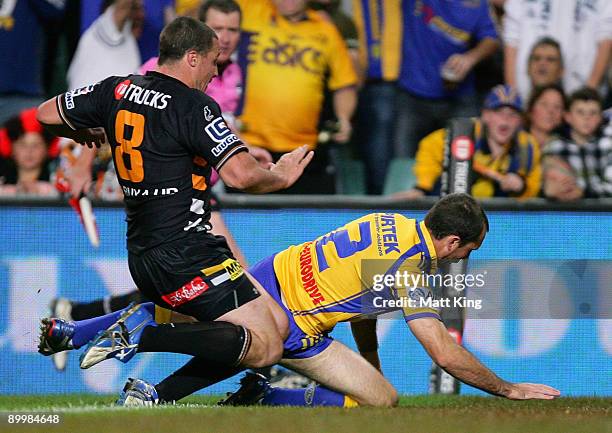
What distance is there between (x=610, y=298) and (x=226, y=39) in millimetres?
3591

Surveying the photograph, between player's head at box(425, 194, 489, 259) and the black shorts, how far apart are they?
112 centimetres

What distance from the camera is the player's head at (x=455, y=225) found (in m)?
6.69

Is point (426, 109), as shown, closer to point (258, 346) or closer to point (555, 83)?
point (555, 83)

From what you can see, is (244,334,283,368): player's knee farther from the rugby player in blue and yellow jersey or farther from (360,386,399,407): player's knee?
(360,386,399,407): player's knee

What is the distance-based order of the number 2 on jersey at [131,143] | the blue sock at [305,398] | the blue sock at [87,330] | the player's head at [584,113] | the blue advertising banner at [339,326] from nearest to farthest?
1. the number 2 on jersey at [131,143]
2. the blue sock at [87,330]
3. the blue sock at [305,398]
4. the blue advertising banner at [339,326]
5. the player's head at [584,113]

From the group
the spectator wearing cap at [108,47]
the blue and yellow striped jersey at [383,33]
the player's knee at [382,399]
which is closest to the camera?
the player's knee at [382,399]

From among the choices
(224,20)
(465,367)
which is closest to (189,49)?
(465,367)

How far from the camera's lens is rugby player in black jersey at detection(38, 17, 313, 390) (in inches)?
245

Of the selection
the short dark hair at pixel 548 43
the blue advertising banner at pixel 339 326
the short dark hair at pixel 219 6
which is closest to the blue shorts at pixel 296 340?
the blue advertising banner at pixel 339 326

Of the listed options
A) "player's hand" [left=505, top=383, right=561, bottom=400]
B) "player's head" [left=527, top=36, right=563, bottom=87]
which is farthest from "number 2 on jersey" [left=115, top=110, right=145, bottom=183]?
"player's head" [left=527, top=36, right=563, bottom=87]

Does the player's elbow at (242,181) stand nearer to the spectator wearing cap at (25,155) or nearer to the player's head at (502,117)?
the spectator wearing cap at (25,155)

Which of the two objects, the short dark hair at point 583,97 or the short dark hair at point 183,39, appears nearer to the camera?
the short dark hair at point 183,39

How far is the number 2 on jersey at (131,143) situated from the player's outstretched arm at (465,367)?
1763 mm

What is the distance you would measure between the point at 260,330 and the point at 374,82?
4.03 m
